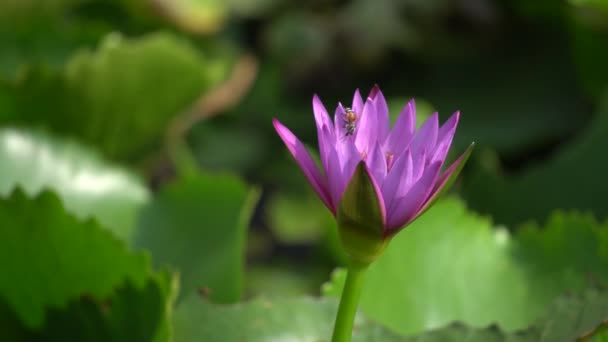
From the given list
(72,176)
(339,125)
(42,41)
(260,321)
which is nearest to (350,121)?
(339,125)

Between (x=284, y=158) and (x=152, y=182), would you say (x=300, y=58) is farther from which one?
(x=152, y=182)

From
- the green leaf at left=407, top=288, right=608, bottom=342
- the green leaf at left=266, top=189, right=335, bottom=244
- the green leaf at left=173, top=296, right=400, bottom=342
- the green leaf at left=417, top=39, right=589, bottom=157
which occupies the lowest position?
the green leaf at left=266, top=189, right=335, bottom=244

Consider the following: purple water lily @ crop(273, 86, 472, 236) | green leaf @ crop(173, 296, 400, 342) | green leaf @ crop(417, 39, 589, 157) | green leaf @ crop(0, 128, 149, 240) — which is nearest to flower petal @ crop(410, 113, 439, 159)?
purple water lily @ crop(273, 86, 472, 236)

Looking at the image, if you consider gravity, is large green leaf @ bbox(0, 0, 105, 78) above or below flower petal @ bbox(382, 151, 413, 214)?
below

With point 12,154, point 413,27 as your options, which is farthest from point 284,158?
point 12,154

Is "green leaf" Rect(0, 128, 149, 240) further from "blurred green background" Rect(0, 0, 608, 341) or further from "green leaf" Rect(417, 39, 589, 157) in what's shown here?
"green leaf" Rect(417, 39, 589, 157)

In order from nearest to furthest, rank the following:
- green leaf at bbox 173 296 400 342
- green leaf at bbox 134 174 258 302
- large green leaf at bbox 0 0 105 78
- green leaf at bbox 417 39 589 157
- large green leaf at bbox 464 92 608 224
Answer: green leaf at bbox 173 296 400 342
green leaf at bbox 134 174 258 302
large green leaf at bbox 464 92 608 224
large green leaf at bbox 0 0 105 78
green leaf at bbox 417 39 589 157

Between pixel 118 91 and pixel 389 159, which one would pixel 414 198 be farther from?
pixel 118 91
